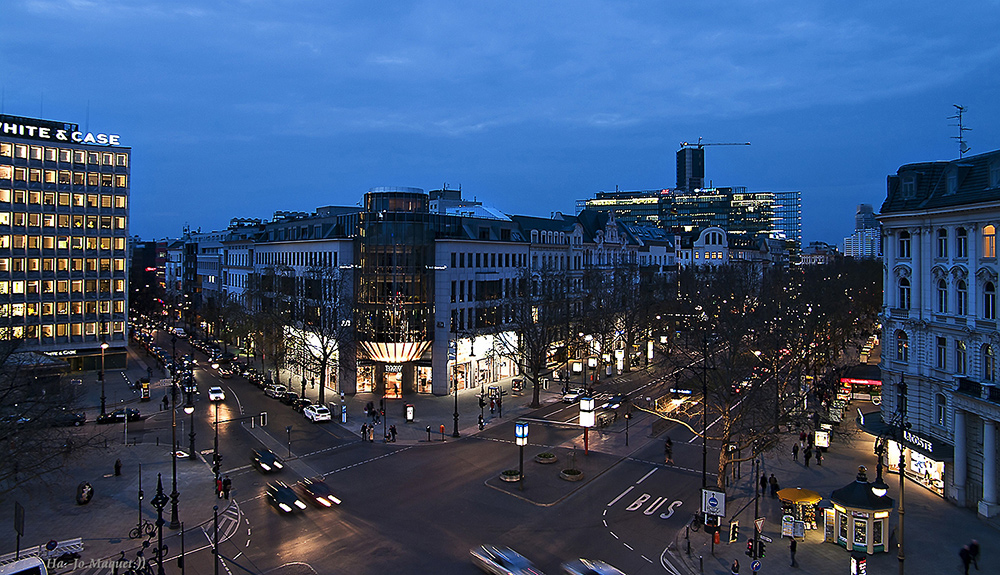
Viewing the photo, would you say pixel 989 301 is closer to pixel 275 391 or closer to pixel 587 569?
pixel 587 569

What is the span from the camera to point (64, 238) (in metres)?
71.5

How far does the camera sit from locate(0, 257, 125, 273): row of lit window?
68.6 m

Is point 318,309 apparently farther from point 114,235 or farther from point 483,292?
point 114,235

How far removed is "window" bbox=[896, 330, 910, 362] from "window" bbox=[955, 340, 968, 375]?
11.9 feet

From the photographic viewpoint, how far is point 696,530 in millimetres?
26547

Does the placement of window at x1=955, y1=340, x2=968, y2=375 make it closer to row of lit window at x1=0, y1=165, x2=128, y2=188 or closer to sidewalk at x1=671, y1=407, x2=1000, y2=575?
sidewalk at x1=671, y1=407, x2=1000, y2=575

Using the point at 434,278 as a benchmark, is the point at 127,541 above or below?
below

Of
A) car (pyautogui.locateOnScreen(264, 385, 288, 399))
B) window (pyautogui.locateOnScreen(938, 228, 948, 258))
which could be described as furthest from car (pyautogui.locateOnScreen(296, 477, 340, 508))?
window (pyautogui.locateOnScreen(938, 228, 948, 258))

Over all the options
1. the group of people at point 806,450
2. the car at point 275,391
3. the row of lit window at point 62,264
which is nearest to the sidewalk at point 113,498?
the car at point 275,391

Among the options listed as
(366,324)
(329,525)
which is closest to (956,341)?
(329,525)

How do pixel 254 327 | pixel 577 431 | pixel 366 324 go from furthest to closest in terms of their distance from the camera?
pixel 254 327 < pixel 366 324 < pixel 577 431

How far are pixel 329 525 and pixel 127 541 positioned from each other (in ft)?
27.4

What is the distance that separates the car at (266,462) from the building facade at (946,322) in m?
32.1

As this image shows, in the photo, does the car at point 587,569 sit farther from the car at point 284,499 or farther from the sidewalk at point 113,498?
the sidewalk at point 113,498
